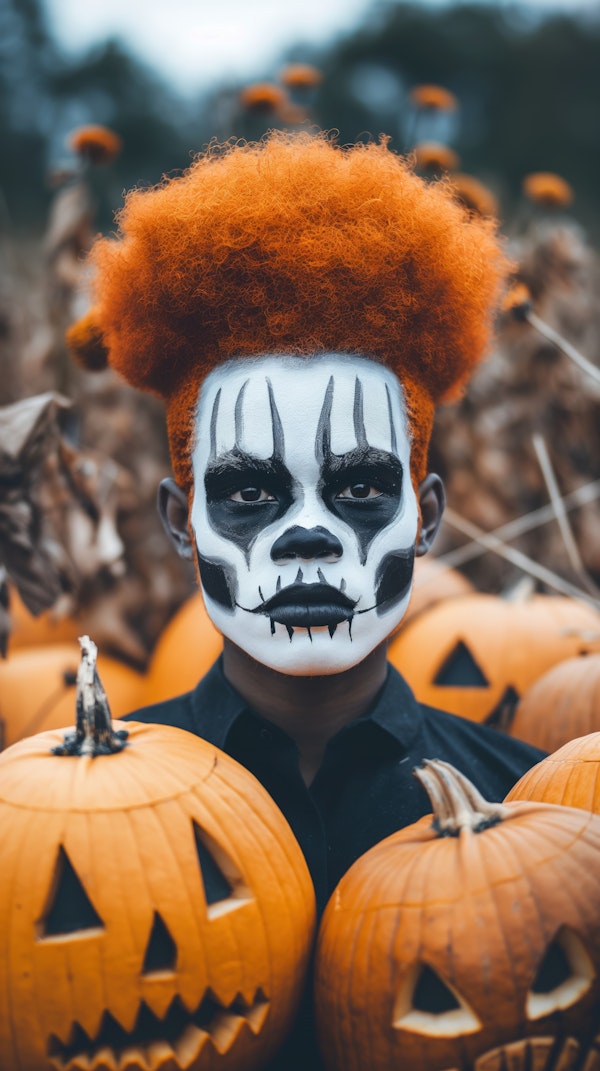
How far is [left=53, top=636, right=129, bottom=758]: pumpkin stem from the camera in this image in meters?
1.50

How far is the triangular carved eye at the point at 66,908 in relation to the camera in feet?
4.46

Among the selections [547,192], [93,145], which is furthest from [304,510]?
[547,192]

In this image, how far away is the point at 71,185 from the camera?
432 centimetres

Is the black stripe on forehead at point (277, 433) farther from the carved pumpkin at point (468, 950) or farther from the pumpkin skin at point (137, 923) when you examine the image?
the carved pumpkin at point (468, 950)

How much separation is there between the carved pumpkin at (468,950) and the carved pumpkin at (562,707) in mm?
998

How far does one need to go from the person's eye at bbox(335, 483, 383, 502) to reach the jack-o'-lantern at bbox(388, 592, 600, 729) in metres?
1.33

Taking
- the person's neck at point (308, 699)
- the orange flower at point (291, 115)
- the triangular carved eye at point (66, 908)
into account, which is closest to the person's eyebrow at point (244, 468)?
the person's neck at point (308, 699)

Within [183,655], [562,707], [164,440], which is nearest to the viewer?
[562,707]

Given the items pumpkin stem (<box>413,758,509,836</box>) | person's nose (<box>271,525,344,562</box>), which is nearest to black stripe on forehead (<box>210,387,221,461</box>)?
person's nose (<box>271,525,344,562</box>)

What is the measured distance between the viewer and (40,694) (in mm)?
3221

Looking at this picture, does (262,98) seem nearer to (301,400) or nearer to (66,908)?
(301,400)

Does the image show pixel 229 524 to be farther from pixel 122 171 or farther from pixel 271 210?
pixel 122 171

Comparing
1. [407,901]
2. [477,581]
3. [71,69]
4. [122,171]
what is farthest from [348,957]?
[71,69]

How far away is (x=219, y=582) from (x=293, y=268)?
1.99ft
